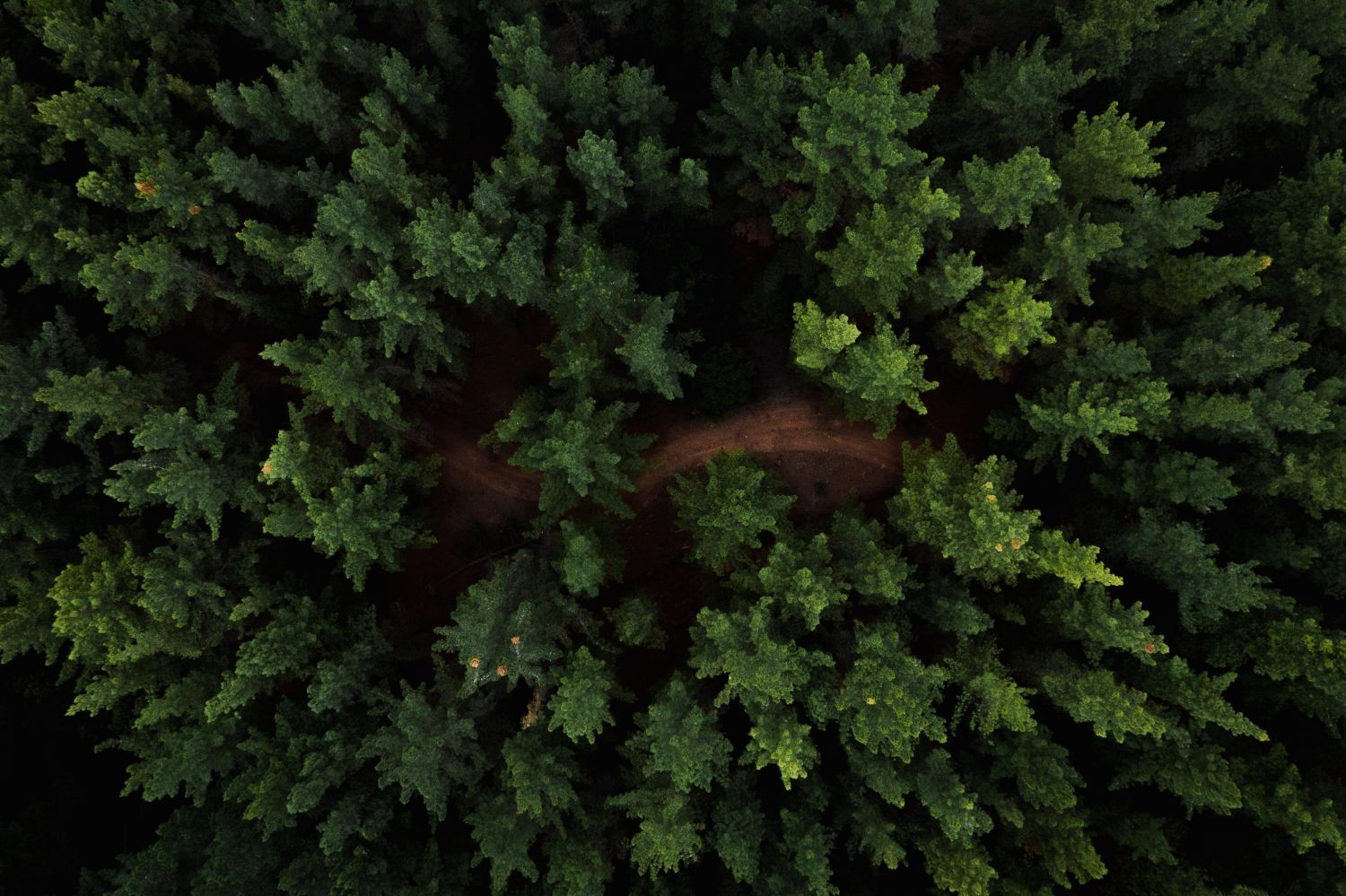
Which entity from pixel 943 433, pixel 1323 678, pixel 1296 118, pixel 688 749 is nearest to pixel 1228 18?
pixel 1296 118

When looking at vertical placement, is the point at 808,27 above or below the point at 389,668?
above

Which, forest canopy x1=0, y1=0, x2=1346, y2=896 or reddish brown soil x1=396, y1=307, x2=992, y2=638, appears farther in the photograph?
reddish brown soil x1=396, y1=307, x2=992, y2=638

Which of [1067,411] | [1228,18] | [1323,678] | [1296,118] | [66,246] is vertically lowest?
[1323,678]

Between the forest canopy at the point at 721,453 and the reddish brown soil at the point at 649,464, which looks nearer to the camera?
the forest canopy at the point at 721,453

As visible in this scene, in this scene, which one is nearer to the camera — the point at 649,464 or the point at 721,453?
the point at 721,453

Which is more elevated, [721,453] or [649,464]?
[721,453]

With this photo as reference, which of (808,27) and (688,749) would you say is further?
(808,27)

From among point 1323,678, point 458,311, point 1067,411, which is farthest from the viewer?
point 458,311

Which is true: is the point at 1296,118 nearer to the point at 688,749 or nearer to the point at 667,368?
the point at 667,368
